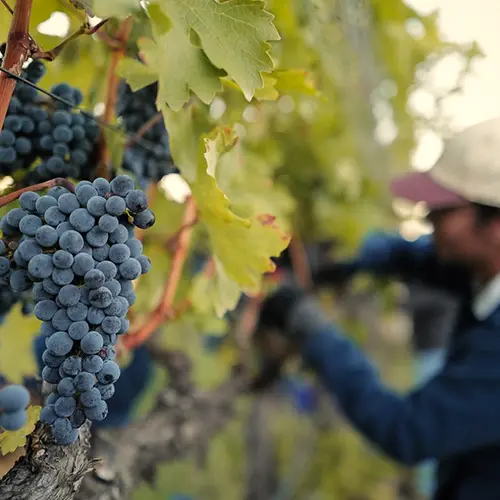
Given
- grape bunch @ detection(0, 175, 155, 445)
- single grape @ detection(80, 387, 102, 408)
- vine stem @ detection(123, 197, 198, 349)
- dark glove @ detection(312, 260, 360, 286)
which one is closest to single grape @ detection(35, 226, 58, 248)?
grape bunch @ detection(0, 175, 155, 445)

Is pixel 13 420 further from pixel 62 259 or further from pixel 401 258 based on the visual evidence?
pixel 401 258

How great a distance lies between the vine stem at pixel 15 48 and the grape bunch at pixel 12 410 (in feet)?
0.65

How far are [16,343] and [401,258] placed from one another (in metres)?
1.24

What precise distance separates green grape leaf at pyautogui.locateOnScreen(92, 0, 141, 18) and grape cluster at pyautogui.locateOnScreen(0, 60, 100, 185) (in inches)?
5.6

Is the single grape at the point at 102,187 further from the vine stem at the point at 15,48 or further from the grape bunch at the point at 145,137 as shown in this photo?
the grape bunch at the point at 145,137

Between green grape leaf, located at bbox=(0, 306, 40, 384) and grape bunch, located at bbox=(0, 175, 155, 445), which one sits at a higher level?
grape bunch, located at bbox=(0, 175, 155, 445)

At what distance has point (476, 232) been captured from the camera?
1.17m

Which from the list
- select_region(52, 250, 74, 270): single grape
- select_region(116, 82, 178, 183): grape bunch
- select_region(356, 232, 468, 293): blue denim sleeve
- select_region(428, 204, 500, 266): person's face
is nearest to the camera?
select_region(52, 250, 74, 270): single grape

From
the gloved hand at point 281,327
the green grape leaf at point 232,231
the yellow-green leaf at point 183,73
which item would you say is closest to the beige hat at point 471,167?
the gloved hand at point 281,327

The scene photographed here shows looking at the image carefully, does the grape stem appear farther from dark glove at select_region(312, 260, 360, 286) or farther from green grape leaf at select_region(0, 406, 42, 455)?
dark glove at select_region(312, 260, 360, 286)

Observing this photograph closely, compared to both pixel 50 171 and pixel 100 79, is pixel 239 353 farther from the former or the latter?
pixel 50 171

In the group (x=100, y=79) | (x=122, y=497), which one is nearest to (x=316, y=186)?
(x=100, y=79)

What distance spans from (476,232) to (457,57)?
0.64 meters

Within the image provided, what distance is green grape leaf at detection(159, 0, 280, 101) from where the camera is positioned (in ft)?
1.48
